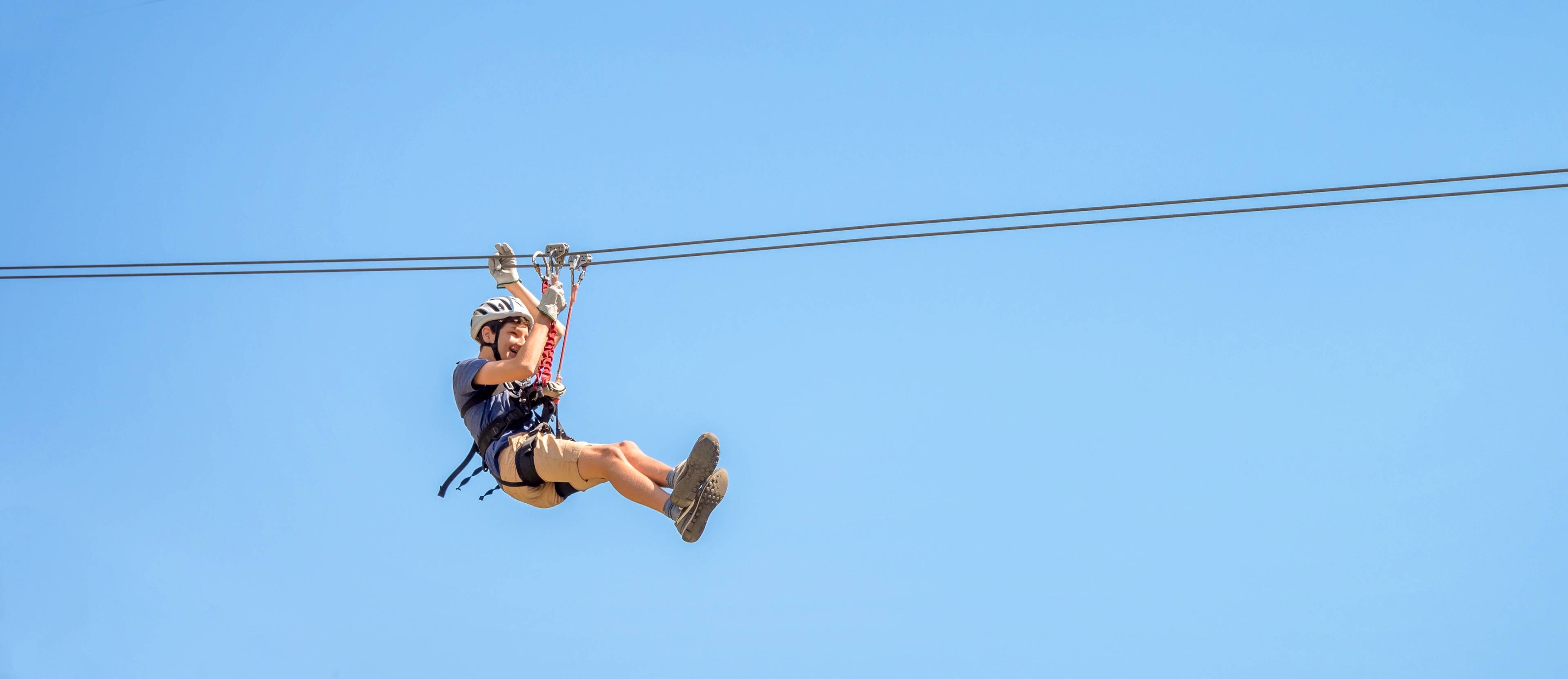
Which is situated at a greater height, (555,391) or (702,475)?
(555,391)

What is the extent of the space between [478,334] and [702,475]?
1.70m

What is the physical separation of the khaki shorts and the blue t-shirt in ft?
0.23

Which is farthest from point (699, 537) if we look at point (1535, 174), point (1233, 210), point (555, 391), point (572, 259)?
point (1535, 174)

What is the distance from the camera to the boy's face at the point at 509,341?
8.66m

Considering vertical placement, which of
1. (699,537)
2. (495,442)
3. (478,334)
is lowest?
(699,537)

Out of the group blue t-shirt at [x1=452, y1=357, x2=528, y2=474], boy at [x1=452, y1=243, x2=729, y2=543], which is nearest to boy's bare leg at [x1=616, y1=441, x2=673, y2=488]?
boy at [x1=452, y1=243, x2=729, y2=543]

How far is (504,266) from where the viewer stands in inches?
332

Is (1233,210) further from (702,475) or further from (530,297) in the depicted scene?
(530,297)

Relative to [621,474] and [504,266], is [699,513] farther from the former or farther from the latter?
[504,266]

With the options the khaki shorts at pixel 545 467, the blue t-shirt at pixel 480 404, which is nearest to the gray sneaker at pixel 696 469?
the khaki shorts at pixel 545 467

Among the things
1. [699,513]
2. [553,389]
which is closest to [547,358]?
[553,389]

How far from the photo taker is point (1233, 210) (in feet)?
26.5

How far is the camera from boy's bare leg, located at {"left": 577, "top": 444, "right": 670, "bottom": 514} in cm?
801

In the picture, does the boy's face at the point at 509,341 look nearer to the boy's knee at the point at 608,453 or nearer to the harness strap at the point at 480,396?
the harness strap at the point at 480,396
